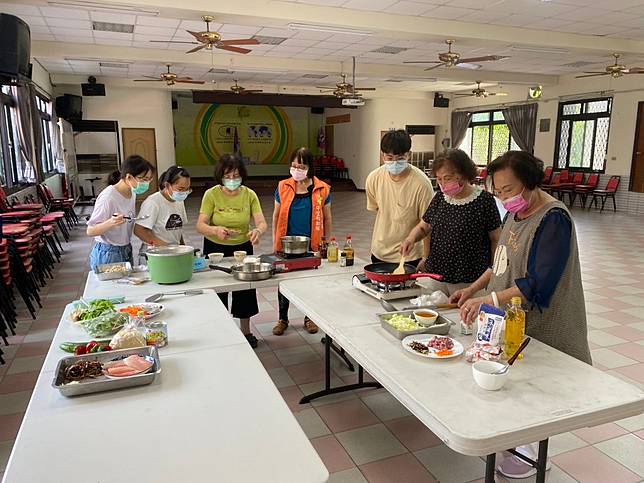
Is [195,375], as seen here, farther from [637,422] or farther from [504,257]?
[637,422]

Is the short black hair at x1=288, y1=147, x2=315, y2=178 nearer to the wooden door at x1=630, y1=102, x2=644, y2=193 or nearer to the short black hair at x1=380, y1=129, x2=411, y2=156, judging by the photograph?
the short black hair at x1=380, y1=129, x2=411, y2=156

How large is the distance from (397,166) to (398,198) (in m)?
0.20

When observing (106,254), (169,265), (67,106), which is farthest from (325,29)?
(67,106)

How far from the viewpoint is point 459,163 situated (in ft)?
7.87

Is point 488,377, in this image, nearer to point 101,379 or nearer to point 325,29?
point 101,379

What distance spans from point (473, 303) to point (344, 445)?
1.08 m

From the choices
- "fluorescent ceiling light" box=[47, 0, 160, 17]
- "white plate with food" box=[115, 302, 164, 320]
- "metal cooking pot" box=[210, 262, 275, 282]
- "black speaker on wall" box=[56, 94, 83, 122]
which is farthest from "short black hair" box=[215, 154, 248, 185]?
"black speaker on wall" box=[56, 94, 83, 122]

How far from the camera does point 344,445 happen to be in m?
2.40

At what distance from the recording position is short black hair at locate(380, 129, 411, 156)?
2887 mm

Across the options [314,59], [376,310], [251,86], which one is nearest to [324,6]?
[314,59]

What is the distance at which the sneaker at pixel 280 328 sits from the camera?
3.85 meters

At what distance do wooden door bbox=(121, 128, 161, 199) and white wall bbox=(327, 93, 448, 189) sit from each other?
22.8 feet

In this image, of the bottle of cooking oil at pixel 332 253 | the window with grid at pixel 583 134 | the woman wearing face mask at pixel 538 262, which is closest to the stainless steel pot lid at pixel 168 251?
the bottle of cooking oil at pixel 332 253

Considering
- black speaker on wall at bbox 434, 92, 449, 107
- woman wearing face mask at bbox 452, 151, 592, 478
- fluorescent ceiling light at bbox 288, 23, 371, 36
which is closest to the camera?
woman wearing face mask at bbox 452, 151, 592, 478
